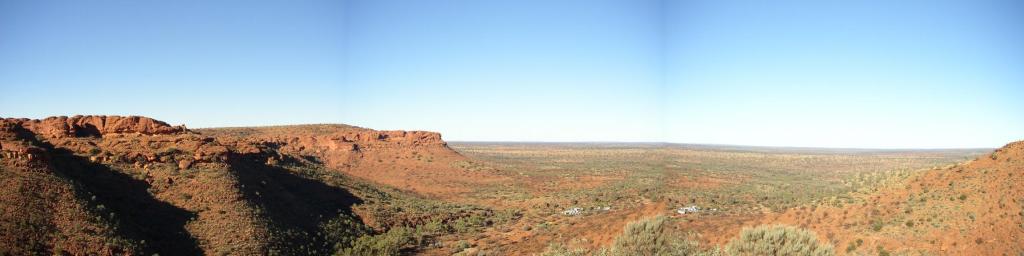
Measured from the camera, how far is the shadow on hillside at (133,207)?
60.9 feet

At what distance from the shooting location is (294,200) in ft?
90.0

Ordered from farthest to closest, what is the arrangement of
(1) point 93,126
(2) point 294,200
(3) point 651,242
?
(1) point 93,126, (2) point 294,200, (3) point 651,242

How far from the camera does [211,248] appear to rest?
19375 mm

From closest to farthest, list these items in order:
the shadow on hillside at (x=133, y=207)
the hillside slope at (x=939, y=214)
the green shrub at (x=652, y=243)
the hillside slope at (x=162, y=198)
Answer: the green shrub at (x=652, y=243) → the hillside slope at (x=939, y=214) → the hillside slope at (x=162, y=198) → the shadow on hillside at (x=133, y=207)

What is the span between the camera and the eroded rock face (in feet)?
88.6

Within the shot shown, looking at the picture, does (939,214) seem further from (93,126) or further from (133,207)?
A: (93,126)

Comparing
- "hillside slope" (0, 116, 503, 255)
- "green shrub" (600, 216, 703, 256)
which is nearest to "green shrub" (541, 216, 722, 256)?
"green shrub" (600, 216, 703, 256)

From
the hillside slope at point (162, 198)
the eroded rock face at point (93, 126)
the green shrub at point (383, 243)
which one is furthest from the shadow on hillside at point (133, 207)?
the green shrub at point (383, 243)

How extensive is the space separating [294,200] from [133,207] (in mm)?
7546

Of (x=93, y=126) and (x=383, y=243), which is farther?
(x=93, y=126)

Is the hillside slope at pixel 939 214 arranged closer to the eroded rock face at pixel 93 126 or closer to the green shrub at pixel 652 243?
the green shrub at pixel 652 243

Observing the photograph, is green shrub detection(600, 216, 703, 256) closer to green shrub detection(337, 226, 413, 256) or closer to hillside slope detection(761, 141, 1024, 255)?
hillside slope detection(761, 141, 1024, 255)

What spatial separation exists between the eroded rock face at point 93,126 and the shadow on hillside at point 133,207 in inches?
181

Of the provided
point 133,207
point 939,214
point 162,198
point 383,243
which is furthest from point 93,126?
point 939,214
